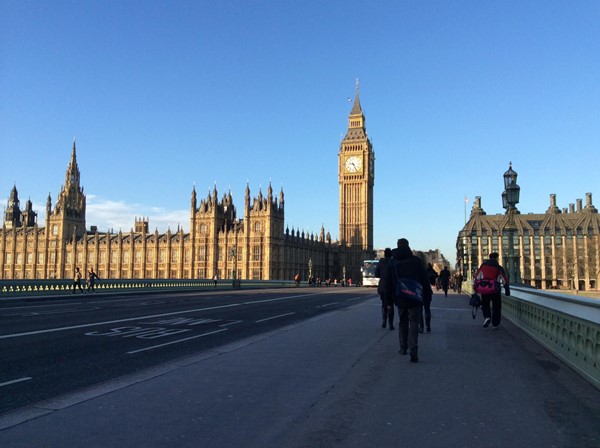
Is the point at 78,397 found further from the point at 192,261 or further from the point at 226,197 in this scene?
the point at 226,197

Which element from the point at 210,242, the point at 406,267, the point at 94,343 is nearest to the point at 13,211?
the point at 210,242

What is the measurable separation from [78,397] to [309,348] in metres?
4.76

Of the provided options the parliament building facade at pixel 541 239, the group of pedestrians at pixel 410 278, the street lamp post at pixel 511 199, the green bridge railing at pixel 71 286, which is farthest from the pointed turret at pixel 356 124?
the group of pedestrians at pixel 410 278

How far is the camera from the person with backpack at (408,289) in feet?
28.0

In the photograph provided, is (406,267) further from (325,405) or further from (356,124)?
(356,124)

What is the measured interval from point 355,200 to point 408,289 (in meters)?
118

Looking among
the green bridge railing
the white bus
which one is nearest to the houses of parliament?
the white bus

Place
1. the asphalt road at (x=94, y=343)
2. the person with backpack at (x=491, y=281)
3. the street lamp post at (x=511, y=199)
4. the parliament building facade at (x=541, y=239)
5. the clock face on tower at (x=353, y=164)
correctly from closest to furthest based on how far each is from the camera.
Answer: the asphalt road at (x=94, y=343) < the person with backpack at (x=491, y=281) < the street lamp post at (x=511, y=199) < the parliament building facade at (x=541, y=239) < the clock face on tower at (x=353, y=164)

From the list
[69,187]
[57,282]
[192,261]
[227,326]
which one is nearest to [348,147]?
[192,261]

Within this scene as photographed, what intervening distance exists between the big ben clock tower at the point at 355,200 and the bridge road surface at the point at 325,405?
369 ft

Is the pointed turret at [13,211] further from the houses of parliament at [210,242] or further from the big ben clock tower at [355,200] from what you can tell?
the big ben clock tower at [355,200]

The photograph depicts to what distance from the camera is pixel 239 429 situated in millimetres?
4812

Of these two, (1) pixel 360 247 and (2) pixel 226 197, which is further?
(1) pixel 360 247

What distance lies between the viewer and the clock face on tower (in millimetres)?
126938
